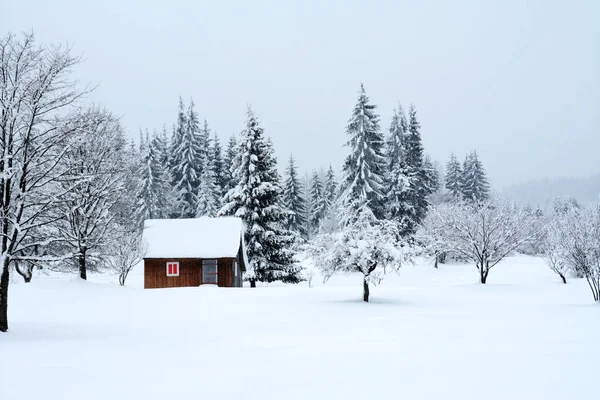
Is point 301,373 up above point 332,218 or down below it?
below

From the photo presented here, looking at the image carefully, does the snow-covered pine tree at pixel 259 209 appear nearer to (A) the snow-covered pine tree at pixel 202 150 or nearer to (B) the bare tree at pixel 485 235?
(B) the bare tree at pixel 485 235

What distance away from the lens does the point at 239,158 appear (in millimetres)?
35344

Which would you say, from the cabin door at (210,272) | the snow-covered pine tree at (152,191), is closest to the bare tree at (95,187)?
the cabin door at (210,272)

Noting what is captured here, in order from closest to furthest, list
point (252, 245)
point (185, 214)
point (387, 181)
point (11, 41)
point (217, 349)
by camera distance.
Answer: point (217, 349), point (11, 41), point (252, 245), point (387, 181), point (185, 214)

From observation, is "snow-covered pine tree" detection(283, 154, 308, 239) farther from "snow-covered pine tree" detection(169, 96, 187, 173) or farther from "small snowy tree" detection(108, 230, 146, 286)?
"small snowy tree" detection(108, 230, 146, 286)

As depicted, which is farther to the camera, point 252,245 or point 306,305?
point 252,245

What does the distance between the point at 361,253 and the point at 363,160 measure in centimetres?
2059

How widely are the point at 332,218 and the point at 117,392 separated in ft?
182

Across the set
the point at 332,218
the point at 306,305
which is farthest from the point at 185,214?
the point at 306,305

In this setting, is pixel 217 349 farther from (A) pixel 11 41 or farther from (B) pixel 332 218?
(B) pixel 332 218

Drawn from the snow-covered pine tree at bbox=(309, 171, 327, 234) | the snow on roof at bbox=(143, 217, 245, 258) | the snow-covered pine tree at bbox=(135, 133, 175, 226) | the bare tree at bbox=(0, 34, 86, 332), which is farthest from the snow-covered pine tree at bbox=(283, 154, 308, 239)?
the bare tree at bbox=(0, 34, 86, 332)

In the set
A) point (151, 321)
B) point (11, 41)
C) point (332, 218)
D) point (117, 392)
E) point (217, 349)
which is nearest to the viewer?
point (117, 392)

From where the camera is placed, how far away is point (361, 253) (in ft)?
69.2

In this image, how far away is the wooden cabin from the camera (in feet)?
100
